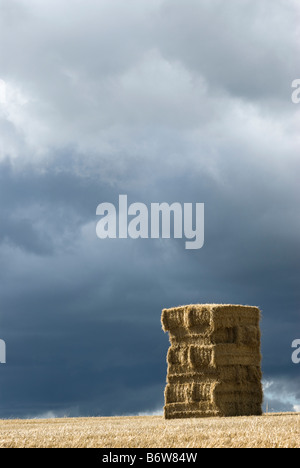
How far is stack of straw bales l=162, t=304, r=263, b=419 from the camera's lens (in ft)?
62.7

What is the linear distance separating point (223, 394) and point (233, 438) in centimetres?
922

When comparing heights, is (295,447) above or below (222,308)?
below

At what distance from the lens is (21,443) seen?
996cm

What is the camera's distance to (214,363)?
747 inches

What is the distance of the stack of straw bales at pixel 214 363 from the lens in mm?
19109

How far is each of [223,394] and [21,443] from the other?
33.0ft

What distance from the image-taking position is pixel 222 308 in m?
19.2
